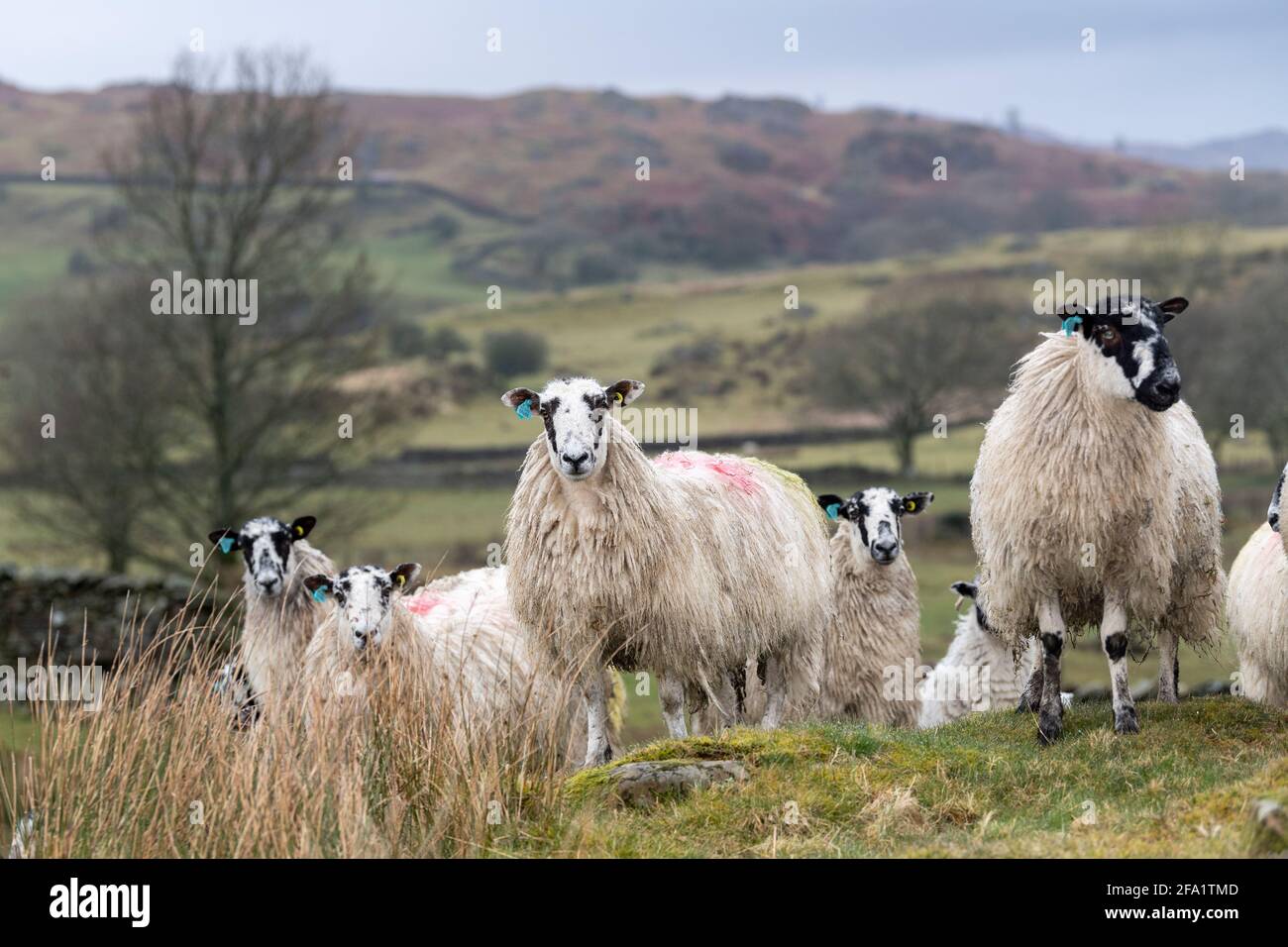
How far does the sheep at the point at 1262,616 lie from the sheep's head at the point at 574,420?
16.5ft

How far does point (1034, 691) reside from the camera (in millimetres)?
10383

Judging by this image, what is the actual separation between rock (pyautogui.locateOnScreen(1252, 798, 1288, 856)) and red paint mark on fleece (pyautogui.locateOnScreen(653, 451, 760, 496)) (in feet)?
17.5

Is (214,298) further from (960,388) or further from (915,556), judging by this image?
(960,388)

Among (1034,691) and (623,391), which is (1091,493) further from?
(623,391)

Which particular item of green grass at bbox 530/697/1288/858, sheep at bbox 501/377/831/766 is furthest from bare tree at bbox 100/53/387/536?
green grass at bbox 530/697/1288/858

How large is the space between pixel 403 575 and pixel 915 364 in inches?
1932

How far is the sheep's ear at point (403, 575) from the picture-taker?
1073 centimetres

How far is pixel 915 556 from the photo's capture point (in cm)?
4003

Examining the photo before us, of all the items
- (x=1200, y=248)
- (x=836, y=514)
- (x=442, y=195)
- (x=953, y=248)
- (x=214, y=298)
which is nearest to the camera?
(x=836, y=514)

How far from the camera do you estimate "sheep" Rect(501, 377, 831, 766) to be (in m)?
9.37

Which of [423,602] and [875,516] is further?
[875,516]

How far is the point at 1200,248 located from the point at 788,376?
75.7 ft

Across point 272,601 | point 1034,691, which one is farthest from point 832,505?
point 272,601

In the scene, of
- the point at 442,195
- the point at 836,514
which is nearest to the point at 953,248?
the point at 442,195
